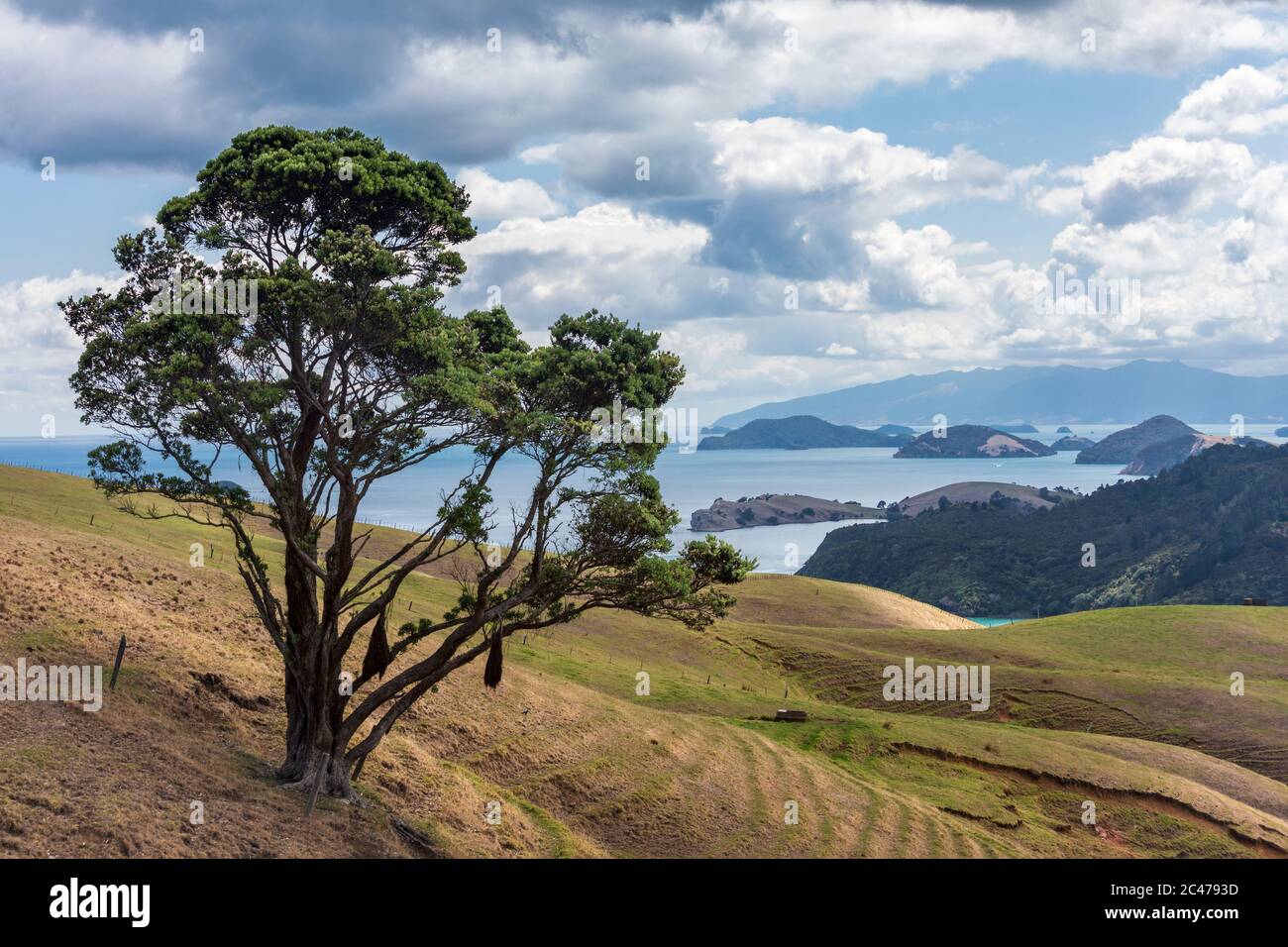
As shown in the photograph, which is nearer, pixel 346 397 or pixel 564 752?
pixel 346 397

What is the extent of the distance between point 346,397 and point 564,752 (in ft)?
68.9

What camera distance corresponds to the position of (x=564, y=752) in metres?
43.4

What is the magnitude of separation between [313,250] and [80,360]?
7.10 meters

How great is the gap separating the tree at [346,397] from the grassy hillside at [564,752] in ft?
12.9

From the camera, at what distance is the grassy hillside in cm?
2686

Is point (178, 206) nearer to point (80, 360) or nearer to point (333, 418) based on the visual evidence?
point (80, 360)

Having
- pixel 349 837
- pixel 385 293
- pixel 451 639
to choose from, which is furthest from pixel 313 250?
pixel 349 837

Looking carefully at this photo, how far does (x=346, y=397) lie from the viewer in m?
28.7

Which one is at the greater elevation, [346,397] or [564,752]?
[346,397]

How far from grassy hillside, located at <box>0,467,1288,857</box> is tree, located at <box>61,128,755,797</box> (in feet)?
12.9

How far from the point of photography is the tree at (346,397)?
26.7 meters

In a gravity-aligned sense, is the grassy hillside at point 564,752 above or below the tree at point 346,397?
below

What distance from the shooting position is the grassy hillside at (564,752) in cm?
2686

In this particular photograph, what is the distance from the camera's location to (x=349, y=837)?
27.8 meters
